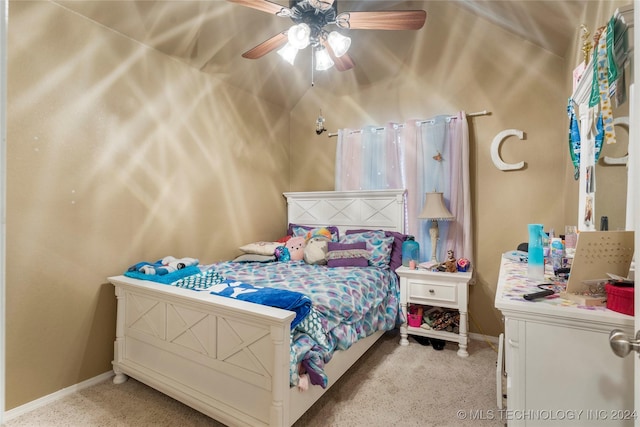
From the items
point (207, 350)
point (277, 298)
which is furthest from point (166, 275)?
point (277, 298)

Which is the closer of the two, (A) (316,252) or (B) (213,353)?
(B) (213,353)

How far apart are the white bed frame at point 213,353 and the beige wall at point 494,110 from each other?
156 centimetres

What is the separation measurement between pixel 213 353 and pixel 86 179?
1.52 metres

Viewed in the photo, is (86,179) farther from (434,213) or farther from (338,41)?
(434,213)

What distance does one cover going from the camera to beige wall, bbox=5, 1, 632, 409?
78.3 inches

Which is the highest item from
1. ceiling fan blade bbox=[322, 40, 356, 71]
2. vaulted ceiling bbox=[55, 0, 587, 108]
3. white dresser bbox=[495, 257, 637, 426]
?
vaulted ceiling bbox=[55, 0, 587, 108]

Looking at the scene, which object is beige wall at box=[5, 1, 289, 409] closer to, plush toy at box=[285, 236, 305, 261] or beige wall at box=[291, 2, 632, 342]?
plush toy at box=[285, 236, 305, 261]

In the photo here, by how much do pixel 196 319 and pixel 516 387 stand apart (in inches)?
62.1

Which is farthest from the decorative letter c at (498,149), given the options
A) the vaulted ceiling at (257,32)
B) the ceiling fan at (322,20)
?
the ceiling fan at (322,20)

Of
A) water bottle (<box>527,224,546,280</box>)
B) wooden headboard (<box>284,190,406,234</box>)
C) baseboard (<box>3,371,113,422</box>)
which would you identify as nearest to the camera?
water bottle (<box>527,224,546,280</box>)

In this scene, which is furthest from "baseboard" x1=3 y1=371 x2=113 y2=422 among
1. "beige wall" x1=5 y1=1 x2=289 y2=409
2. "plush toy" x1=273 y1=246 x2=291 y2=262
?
"plush toy" x1=273 y1=246 x2=291 y2=262

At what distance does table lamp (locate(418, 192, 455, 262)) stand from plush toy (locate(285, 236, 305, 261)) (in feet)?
4.05

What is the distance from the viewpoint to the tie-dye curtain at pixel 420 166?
3074mm

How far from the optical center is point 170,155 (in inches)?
110
